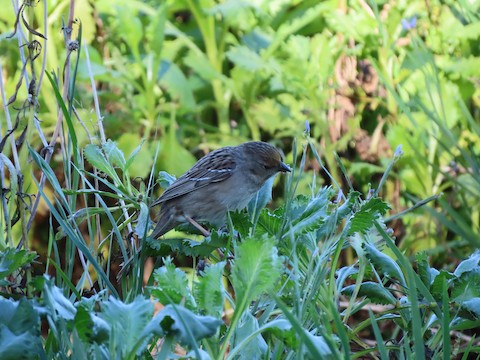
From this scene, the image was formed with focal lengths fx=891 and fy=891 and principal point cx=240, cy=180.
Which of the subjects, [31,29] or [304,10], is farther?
[304,10]

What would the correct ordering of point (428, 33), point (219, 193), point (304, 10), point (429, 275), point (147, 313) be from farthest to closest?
point (304, 10) < point (428, 33) < point (219, 193) < point (429, 275) < point (147, 313)

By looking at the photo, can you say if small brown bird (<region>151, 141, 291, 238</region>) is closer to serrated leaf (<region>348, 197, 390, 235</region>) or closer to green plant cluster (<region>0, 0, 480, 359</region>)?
green plant cluster (<region>0, 0, 480, 359</region>)

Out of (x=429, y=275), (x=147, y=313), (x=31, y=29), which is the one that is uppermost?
(x=31, y=29)

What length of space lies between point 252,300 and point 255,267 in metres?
0.10

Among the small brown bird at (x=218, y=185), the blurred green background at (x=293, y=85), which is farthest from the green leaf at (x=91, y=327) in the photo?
the blurred green background at (x=293, y=85)

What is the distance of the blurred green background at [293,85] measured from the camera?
4.48m

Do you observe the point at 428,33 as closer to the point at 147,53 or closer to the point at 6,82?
the point at 147,53

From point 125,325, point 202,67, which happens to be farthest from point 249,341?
point 202,67

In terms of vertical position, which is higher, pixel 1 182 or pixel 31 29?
pixel 31 29

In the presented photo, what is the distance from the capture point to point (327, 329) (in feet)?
6.13

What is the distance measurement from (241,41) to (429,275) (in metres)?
3.62

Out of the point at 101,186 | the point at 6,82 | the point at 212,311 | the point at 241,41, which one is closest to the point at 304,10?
the point at 241,41

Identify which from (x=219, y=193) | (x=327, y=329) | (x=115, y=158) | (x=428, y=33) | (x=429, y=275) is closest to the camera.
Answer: (x=327, y=329)

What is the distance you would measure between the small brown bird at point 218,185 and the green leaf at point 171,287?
1.30 meters
